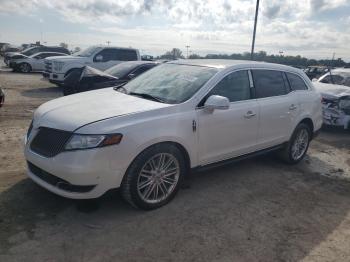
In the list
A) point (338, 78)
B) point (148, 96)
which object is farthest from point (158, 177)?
point (338, 78)

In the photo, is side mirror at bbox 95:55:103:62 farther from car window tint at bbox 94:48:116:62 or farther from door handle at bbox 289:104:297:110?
door handle at bbox 289:104:297:110

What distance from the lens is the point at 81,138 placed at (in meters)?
3.52

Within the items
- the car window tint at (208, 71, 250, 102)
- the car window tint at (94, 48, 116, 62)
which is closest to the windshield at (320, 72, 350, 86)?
the car window tint at (208, 71, 250, 102)

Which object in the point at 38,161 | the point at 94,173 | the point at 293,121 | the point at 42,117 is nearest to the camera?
the point at 94,173

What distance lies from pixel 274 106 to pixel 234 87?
0.89m

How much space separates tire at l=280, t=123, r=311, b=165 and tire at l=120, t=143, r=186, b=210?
8.14ft

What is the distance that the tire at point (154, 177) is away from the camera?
3.80m

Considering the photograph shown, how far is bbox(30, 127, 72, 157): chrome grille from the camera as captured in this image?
142 inches

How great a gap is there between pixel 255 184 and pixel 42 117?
122 inches

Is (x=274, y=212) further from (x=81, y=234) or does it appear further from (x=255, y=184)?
(x=81, y=234)

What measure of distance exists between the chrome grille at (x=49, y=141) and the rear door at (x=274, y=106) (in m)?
2.88

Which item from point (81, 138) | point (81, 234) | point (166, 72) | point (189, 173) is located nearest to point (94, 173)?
point (81, 138)

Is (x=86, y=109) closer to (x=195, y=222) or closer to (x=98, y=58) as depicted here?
(x=195, y=222)

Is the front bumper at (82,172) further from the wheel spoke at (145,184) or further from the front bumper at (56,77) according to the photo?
the front bumper at (56,77)
